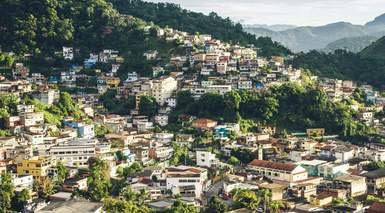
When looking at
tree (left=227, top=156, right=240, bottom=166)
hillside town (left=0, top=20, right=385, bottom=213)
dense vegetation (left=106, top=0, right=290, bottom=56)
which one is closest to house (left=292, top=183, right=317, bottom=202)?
hillside town (left=0, top=20, right=385, bottom=213)

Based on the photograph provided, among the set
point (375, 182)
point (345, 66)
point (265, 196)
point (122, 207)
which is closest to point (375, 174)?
point (375, 182)

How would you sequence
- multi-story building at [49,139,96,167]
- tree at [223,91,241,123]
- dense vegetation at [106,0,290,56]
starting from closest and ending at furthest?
1. multi-story building at [49,139,96,167]
2. tree at [223,91,241,123]
3. dense vegetation at [106,0,290,56]

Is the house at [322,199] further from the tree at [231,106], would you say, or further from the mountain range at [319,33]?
the mountain range at [319,33]

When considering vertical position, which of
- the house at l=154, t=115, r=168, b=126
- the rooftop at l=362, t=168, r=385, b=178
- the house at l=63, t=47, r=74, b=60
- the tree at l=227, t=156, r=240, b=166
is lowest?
the rooftop at l=362, t=168, r=385, b=178

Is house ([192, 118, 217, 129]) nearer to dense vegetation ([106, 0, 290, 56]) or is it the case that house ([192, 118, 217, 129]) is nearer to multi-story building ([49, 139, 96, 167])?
multi-story building ([49, 139, 96, 167])

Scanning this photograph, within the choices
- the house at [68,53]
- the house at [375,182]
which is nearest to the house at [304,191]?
the house at [375,182]

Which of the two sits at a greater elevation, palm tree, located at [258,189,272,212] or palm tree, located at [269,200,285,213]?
palm tree, located at [258,189,272,212]

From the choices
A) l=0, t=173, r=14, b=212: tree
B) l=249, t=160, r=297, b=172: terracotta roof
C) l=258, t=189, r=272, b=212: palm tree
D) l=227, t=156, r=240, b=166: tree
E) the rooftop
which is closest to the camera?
l=0, t=173, r=14, b=212: tree
